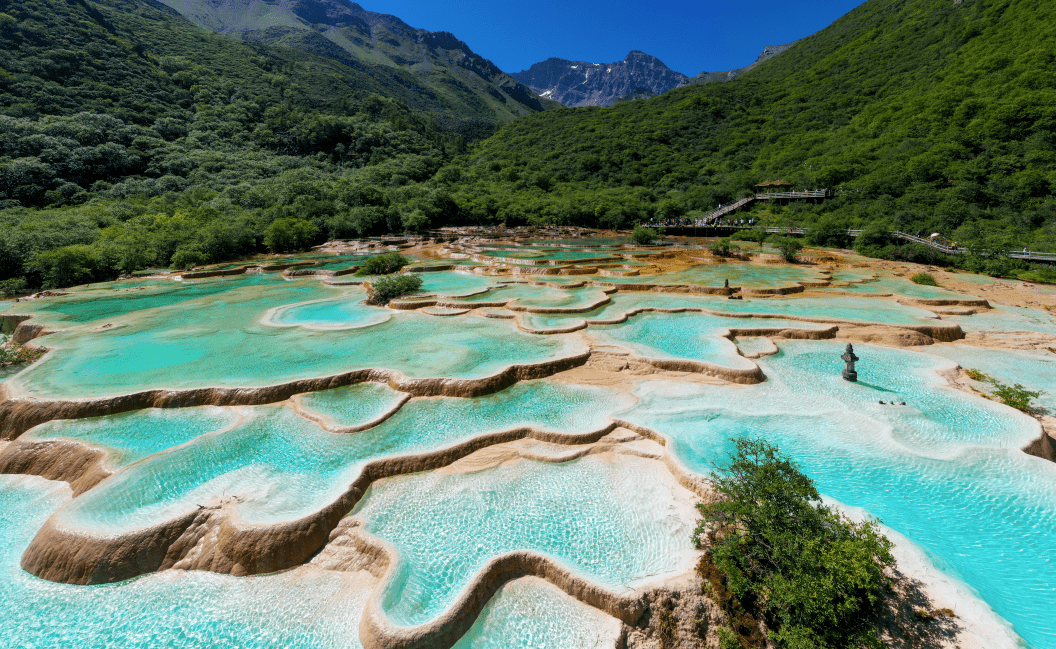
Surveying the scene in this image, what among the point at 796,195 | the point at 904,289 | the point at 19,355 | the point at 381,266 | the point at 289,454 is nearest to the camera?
the point at 289,454

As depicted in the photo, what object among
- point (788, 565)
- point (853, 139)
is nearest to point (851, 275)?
point (788, 565)

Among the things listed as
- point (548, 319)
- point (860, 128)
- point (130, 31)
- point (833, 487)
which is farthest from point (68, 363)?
point (130, 31)

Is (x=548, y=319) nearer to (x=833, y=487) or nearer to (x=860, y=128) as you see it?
(x=833, y=487)

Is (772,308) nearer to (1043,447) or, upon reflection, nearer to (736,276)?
(736,276)

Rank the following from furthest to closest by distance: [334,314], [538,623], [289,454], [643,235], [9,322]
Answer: [643,235], [334,314], [9,322], [289,454], [538,623]

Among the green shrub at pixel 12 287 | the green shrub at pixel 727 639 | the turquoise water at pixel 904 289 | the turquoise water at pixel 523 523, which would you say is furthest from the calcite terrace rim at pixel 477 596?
the green shrub at pixel 12 287

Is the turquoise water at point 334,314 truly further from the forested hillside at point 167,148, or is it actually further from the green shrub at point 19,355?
the forested hillside at point 167,148

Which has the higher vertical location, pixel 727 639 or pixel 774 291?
pixel 774 291

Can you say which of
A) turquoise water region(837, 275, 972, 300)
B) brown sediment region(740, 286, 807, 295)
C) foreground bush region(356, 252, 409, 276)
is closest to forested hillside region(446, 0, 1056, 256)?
turquoise water region(837, 275, 972, 300)
